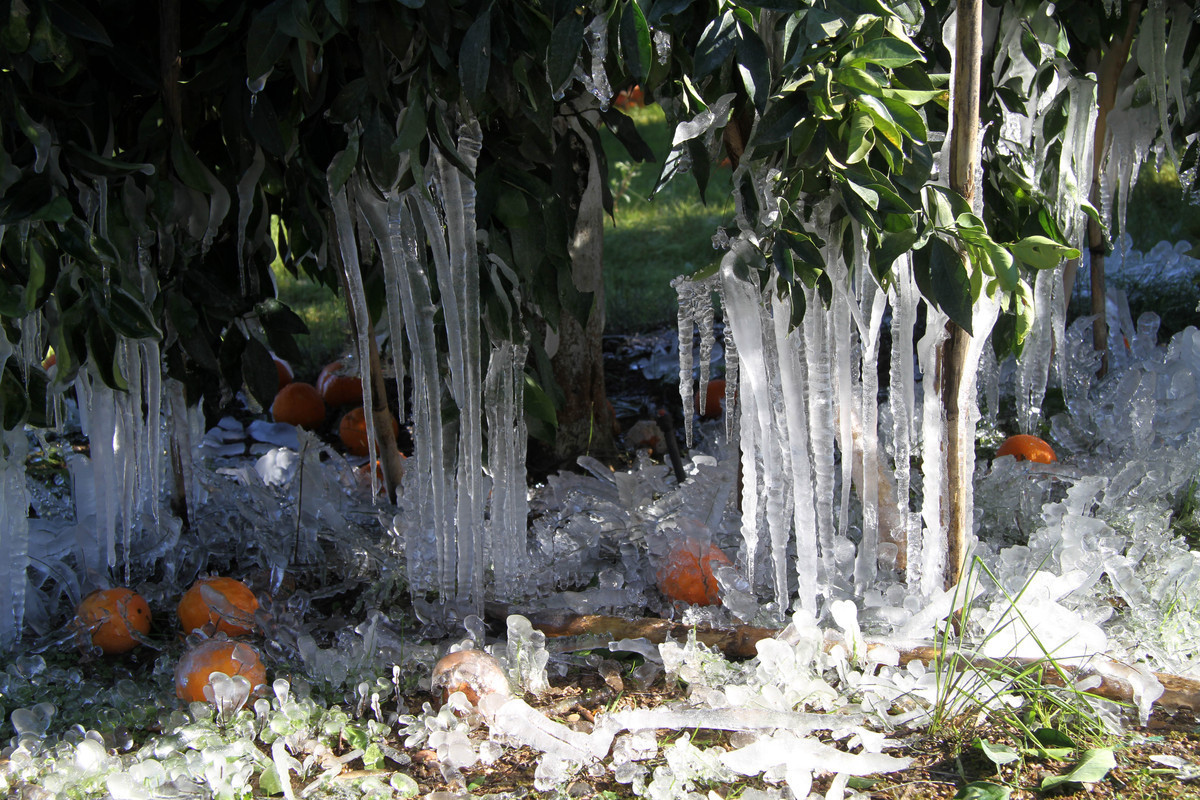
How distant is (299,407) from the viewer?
3414mm

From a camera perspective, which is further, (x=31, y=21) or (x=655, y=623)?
(x=655, y=623)

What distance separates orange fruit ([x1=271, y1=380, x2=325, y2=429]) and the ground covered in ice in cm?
105

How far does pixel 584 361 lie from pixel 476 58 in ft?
5.12

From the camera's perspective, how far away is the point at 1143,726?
1527mm

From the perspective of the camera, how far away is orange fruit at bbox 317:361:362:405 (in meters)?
3.54

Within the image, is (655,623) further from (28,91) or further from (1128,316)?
(1128,316)

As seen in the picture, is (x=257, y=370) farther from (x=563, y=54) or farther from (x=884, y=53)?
(x=884, y=53)

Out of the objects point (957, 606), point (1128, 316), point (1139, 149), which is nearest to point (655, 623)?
point (957, 606)

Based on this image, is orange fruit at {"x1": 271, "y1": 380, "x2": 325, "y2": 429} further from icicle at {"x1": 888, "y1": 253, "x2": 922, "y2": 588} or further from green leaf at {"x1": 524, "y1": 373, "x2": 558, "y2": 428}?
icicle at {"x1": 888, "y1": 253, "x2": 922, "y2": 588}

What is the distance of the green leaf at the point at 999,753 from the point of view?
4.64 ft

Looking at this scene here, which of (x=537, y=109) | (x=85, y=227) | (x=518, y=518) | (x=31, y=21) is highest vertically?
(x=31, y=21)

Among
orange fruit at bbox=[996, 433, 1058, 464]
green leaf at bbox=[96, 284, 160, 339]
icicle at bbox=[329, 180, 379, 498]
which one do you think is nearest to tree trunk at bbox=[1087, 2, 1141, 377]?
orange fruit at bbox=[996, 433, 1058, 464]

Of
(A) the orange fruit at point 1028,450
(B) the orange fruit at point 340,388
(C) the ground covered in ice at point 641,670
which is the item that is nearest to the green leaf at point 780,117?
(C) the ground covered in ice at point 641,670

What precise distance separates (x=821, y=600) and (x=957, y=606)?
10.3 inches
